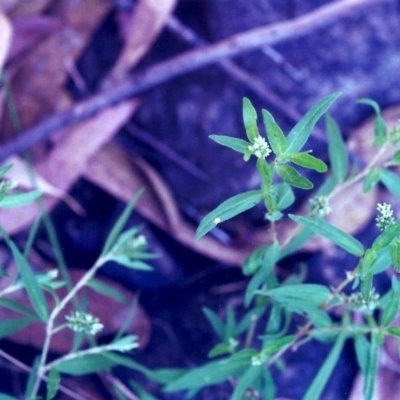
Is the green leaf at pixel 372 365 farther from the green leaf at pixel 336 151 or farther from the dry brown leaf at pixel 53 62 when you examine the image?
the dry brown leaf at pixel 53 62

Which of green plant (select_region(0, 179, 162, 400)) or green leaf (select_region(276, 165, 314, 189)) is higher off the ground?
green leaf (select_region(276, 165, 314, 189))

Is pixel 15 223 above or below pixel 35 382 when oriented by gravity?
above

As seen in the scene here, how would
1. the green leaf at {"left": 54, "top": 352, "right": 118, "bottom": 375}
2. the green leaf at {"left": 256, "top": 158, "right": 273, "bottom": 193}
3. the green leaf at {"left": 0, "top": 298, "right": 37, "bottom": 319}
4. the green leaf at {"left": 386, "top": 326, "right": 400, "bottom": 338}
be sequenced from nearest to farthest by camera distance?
1. the green leaf at {"left": 256, "top": 158, "right": 273, "bottom": 193}
2. the green leaf at {"left": 386, "top": 326, "right": 400, "bottom": 338}
3. the green leaf at {"left": 0, "top": 298, "right": 37, "bottom": 319}
4. the green leaf at {"left": 54, "top": 352, "right": 118, "bottom": 375}

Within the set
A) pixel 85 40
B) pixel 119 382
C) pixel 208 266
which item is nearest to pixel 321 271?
pixel 208 266

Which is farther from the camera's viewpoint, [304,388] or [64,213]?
[64,213]

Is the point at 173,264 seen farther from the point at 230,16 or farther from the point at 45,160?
the point at 230,16

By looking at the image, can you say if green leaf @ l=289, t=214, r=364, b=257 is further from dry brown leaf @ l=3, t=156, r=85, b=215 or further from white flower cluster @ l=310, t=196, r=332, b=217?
dry brown leaf @ l=3, t=156, r=85, b=215

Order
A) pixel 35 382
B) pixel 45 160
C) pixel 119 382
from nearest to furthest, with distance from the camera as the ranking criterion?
1. pixel 35 382
2. pixel 119 382
3. pixel 45 160

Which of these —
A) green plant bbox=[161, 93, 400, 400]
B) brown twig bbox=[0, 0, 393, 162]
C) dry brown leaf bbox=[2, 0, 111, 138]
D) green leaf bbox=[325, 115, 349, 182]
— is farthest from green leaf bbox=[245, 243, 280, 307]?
dry brown leaf bbox=[2, 0, 111, 138]
